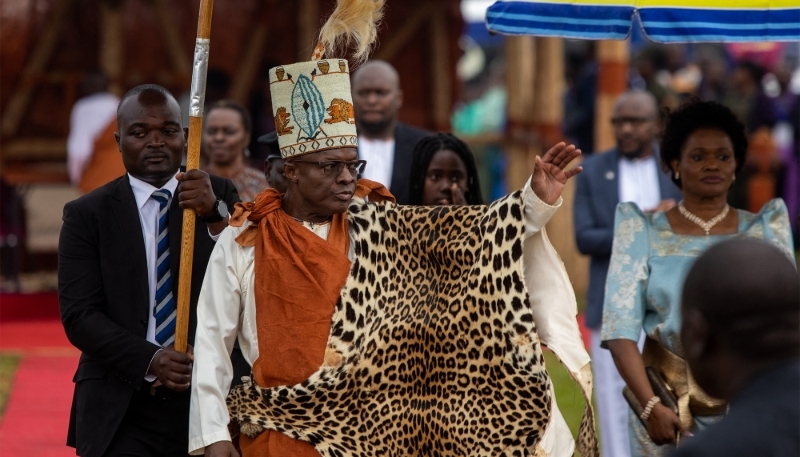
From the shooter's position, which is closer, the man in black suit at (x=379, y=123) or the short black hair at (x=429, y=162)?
the short black hair at (x=429, y=162)

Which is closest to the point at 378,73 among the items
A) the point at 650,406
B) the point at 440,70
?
the point at 650,406

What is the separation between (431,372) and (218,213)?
1090mm

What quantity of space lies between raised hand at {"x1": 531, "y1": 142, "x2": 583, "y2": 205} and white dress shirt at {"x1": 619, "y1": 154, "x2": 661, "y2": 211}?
327 centimetres

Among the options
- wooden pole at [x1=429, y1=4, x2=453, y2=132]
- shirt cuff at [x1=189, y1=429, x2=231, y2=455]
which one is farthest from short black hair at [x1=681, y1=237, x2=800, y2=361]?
wooden pole at [x1=429, y1=4, x2=453, y2=132]

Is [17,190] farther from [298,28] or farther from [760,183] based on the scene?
[760,183]

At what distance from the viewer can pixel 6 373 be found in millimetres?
10461

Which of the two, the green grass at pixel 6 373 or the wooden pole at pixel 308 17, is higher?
the wooden pole at pixel 308 17

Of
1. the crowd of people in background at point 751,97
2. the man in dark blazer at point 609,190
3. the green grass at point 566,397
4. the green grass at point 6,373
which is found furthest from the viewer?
the crowd of people in background at point 751,97

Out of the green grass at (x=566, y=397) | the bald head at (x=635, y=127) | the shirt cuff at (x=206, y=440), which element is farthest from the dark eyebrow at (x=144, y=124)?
the green grass at (x=566, y=397)

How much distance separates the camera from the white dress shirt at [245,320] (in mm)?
4598

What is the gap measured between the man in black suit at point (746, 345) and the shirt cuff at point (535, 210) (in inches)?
65.8

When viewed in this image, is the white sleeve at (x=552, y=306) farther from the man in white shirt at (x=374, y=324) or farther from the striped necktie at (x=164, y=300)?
the striped necktie at (x=164, y=300)

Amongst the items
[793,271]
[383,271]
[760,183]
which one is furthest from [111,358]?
[760,183]

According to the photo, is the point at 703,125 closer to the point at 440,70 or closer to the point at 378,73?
the point at 378,73
